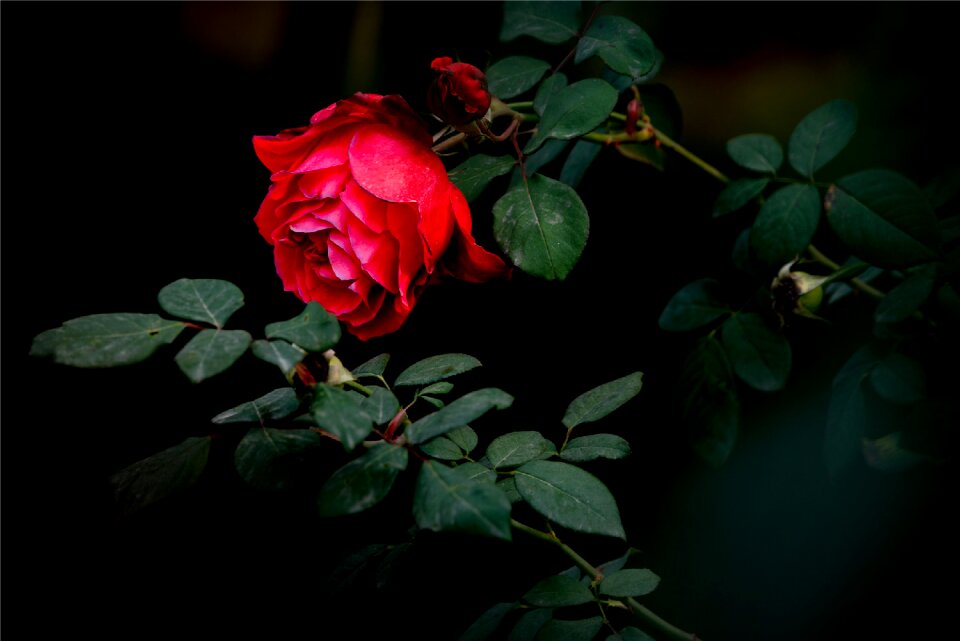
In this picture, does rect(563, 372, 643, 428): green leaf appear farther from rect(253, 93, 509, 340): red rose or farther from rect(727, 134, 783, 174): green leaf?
rect(727, 134, 783, 174): green leaf

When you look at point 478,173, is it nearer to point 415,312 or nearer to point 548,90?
point 548,90

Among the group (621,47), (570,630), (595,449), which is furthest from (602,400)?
(621,47)

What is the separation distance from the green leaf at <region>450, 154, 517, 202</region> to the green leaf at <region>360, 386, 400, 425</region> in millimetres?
195

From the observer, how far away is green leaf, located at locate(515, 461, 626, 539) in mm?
381

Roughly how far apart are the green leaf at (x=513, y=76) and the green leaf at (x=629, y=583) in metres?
0.35

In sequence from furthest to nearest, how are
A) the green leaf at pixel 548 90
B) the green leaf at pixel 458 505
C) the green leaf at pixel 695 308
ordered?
the green leaf at pixel 695 308 → the green leaf at pixel 548 90 → the green leaf at pixel 458 505

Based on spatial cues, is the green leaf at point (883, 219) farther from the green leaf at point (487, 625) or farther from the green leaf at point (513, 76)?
the green leaf at point (487, 625)

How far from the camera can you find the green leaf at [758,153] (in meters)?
0.60

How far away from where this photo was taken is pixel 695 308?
0.64m

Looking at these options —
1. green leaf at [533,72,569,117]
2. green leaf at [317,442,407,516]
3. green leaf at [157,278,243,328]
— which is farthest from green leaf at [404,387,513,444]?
green leaf at [533,72,569,117]

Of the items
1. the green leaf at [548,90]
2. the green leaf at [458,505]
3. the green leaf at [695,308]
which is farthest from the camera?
the green leaf at [695,308]

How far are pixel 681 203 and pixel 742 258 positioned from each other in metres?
0.13

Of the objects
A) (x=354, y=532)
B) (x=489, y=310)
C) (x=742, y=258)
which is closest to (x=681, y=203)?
(x=742, y=258)

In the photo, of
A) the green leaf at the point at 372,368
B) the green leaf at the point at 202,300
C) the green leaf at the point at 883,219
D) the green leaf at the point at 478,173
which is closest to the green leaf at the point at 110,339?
the green leaf at the point at 202,300
